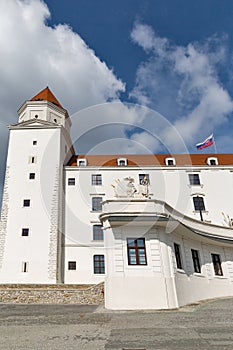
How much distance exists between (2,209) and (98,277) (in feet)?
37.7

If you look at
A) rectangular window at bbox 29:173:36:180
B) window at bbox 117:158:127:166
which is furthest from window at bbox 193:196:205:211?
rectangular window at bbox 29:173:36:180

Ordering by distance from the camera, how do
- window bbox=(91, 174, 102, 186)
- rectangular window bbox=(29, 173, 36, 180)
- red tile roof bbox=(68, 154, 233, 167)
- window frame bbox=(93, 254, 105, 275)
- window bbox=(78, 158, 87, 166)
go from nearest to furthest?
1. window frame bbox=(93, 254, 105, 275)
2. rectangular window bbox=(29, 173, 36, 180)
3. window bbox=(91, 174, 102, 186)
4. window bbox=(78, 158, 87, 166)
5. red tile roof bbox=(68, 154, 233, 167)

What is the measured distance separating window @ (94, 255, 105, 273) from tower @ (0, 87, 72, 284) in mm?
3342

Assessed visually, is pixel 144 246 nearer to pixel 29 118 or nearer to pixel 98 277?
pixel 98 277

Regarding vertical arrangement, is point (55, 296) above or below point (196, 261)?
below

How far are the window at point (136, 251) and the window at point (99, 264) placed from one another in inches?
531

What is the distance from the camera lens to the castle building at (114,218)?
539 inches

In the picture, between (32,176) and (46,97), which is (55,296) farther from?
(46,97)

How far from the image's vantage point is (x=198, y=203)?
97.1 ft

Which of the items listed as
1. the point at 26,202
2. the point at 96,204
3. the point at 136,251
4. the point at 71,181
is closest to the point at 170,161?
the point at 96,204

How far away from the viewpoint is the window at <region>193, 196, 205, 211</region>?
96.3 feet

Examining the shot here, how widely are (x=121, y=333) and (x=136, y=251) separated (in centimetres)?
625

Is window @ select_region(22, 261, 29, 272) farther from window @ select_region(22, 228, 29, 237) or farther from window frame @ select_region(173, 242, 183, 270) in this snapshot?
window frame @ select_region(173, 242, 183, 270)

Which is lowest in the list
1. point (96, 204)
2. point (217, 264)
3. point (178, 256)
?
point (217, 264)
